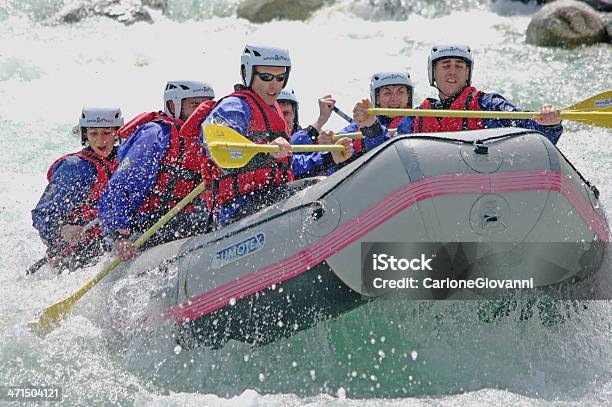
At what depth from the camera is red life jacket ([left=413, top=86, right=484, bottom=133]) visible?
537 centimetres

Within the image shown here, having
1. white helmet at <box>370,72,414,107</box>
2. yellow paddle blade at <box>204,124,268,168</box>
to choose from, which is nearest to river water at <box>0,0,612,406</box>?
yellow paddle blade at <box>204,124,268,168</box>

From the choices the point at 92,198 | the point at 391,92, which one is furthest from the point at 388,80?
the point at 92,198

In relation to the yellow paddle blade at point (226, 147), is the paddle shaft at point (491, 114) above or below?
above

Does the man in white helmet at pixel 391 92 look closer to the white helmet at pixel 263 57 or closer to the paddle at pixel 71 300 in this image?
the white helmet at pixel 263 57

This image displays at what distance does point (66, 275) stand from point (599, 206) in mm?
3887

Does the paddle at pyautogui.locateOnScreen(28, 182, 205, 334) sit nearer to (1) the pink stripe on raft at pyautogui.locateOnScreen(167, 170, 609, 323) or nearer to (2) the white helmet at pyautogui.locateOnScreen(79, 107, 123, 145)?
(1) the pink stripe on raft at pyautogui.locateOnScreen(167, 170, 609, 323)

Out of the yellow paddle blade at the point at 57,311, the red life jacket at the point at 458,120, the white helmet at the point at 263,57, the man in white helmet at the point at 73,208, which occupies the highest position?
the white helmet at the point at 263,57

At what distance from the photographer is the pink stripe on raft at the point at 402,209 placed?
4.04m

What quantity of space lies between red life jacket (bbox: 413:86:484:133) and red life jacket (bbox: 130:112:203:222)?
1566 mm

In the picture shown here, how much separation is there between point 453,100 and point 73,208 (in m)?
3.03

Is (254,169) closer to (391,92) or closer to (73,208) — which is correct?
(391,92)

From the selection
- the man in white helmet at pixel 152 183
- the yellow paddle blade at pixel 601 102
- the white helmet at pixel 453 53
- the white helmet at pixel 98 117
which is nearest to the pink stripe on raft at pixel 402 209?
the man in white helmet at pixel 152 183

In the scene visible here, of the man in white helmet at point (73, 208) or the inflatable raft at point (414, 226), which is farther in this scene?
the man in white helmet at point (73, 208)

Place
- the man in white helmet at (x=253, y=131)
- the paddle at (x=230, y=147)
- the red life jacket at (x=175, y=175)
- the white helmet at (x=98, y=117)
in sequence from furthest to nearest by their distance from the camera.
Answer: the white helmet at (x=98, y=117) → the red life jacket at (x=175, y=175) → the man in white helmet at (x=253, y=131) → the paddle at (x=230, y=147)
